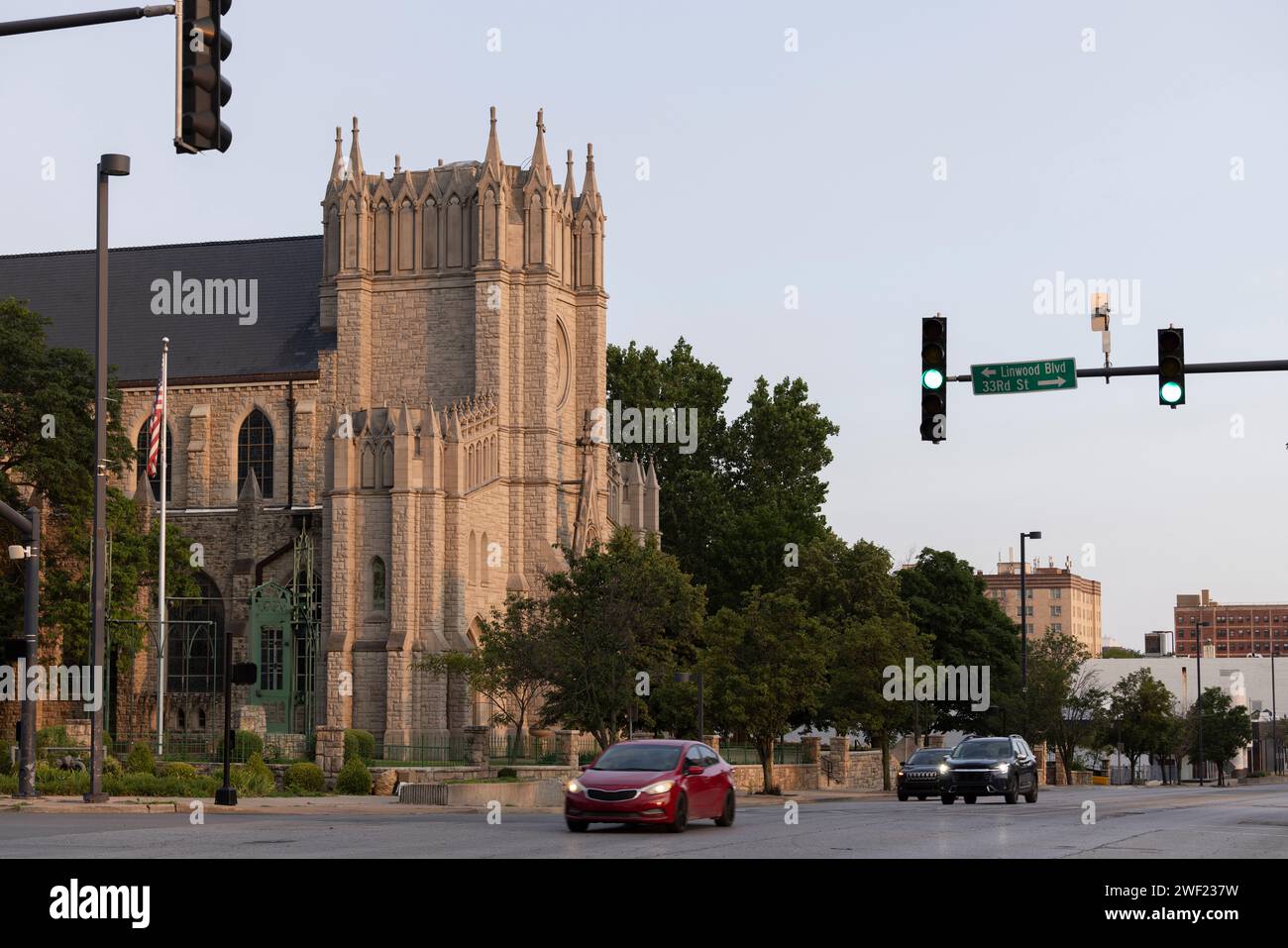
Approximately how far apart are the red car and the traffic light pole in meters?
12.1

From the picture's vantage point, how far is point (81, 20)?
46.9ft

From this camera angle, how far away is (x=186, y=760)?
41.9 metres

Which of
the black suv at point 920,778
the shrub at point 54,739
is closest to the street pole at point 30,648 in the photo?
the shrub at point 54,739

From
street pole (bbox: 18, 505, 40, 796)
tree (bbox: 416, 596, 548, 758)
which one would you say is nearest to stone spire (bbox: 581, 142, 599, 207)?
tree (bbox: 416, 596, 548, 758)

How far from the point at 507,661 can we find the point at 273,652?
1554cm

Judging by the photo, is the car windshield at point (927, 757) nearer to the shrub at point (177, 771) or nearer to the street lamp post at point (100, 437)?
the shrub at point (177, 771)

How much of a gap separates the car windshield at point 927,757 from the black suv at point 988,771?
4.10 metres

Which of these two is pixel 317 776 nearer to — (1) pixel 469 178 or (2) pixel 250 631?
(2) pixel 250 631

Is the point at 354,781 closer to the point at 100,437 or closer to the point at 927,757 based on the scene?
the point at 100,437

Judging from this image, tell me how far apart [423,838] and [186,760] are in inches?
857

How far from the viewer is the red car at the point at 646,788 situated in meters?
22.8

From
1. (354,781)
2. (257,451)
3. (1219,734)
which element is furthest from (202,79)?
(1219,734)

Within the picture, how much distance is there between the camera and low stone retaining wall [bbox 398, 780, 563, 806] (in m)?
33.6
